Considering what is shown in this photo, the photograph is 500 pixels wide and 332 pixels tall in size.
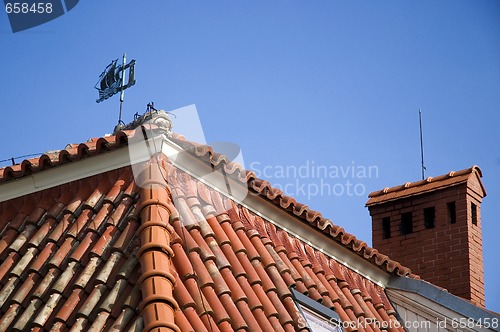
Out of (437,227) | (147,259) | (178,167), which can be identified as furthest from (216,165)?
(437,227)

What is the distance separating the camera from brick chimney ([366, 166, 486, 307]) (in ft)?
66.2

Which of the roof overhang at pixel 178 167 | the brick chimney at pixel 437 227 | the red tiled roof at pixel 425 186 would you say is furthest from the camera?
the red tiled roof at pixel 425 186

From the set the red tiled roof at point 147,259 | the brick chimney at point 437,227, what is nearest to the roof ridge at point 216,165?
the red tiled roof at point 147,259

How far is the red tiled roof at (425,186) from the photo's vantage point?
20672 mm

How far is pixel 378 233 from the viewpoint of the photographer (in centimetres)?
2109

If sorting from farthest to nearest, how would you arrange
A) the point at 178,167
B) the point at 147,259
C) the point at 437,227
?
the point at 437,227
the point at 178,167
the point at 147,259

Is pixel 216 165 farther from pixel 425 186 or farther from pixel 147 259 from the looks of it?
pixel 425 186

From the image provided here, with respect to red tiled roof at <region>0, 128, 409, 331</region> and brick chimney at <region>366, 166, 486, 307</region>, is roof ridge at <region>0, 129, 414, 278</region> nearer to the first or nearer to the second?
red tiled roof at <region>0, 128, 409, 331</region>

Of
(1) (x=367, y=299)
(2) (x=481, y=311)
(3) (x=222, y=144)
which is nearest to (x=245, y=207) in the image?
(3) (x=222, y=144)

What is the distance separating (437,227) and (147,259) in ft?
28.9

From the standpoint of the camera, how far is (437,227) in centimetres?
2064

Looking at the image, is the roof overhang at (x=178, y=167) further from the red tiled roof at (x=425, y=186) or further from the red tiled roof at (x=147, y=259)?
the red tiled roof at (x=425, y=186)

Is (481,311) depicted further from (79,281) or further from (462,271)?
(79,281)

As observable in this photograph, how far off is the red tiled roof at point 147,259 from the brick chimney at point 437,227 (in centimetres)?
463
